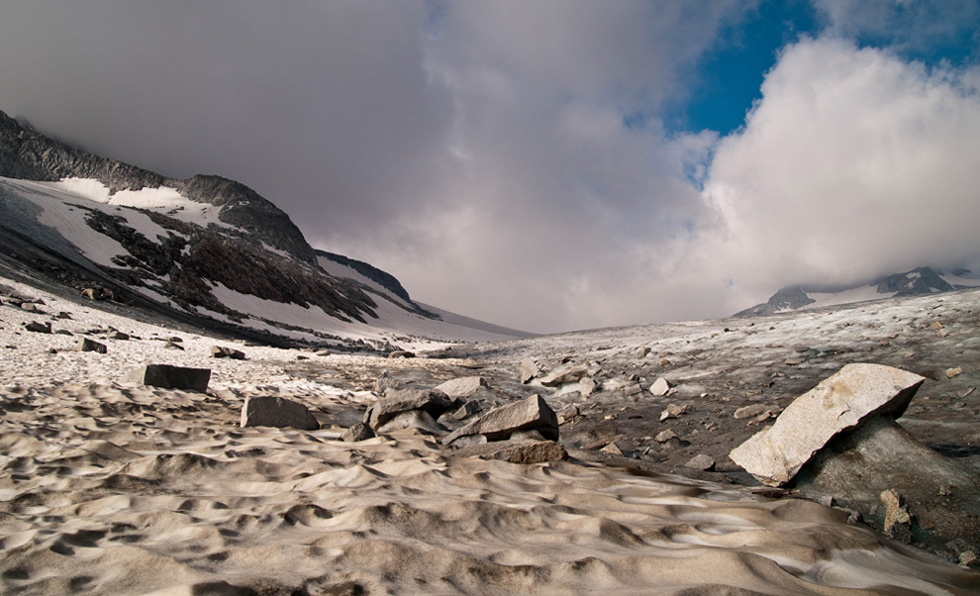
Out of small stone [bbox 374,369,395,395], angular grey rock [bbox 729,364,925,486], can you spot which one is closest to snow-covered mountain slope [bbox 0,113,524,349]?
small stone [bbox 374,369,395,395]

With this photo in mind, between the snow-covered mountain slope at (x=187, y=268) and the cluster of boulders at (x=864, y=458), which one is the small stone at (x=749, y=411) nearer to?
the cluster of boulders at (x=864, y=458)

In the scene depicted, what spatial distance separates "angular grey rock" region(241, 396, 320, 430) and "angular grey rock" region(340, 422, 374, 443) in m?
1.08

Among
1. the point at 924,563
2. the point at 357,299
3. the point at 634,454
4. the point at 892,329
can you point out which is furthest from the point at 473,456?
the point at 357,299

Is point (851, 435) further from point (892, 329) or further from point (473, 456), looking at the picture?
point (892, 329)

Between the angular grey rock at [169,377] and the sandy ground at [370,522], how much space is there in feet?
6.13

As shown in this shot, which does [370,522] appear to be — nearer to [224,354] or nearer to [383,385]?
[383,385]

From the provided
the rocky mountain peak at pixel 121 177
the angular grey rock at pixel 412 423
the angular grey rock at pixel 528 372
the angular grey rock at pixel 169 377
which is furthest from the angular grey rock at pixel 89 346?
the rocky mountain peak at pixel 121 177

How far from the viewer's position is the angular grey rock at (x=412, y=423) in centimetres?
789

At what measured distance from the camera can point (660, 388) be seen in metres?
10.4

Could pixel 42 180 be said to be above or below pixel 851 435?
above

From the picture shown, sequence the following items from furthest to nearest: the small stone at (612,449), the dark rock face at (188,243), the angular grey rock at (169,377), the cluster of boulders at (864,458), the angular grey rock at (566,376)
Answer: the dark rock face at (188,243)
the angular grey rock at (566,376)
the angular grey rock at (169,377)
the small stone at (612,449)
the cluster of boulders at (864,458)

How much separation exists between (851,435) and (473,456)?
4.40m

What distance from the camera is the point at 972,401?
642 centimetres

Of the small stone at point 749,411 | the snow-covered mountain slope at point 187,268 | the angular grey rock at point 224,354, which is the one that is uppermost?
the snow-covered mountain slope at point 187,268
